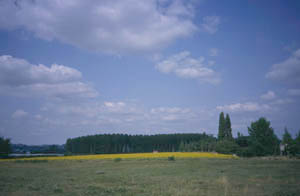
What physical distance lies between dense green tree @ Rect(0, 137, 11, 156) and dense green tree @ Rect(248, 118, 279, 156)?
69.9 m

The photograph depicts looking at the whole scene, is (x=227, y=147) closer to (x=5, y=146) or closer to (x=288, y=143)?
(x=288, y=143)

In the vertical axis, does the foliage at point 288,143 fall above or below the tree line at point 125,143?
above

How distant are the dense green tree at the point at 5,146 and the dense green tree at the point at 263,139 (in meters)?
69.9

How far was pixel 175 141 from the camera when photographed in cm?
11812

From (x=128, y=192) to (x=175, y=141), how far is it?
108 m

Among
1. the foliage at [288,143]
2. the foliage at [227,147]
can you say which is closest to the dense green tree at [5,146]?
the foliage at [227,147]

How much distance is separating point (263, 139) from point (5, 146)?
73.1 m

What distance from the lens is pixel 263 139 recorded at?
2174 inches

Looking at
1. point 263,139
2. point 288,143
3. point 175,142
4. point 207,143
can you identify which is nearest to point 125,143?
point 175,142

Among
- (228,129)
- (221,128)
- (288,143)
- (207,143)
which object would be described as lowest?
(207,143)

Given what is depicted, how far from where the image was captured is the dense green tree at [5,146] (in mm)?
61359

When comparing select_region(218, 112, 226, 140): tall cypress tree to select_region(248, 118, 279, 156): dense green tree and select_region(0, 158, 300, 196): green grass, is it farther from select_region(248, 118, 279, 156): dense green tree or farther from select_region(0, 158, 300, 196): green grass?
select_region(0, 158, 300, 196): green grass

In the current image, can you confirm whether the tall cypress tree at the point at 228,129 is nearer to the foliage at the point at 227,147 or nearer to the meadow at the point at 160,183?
the foliage at the point at 227,147

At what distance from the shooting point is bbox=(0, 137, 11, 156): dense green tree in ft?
201
